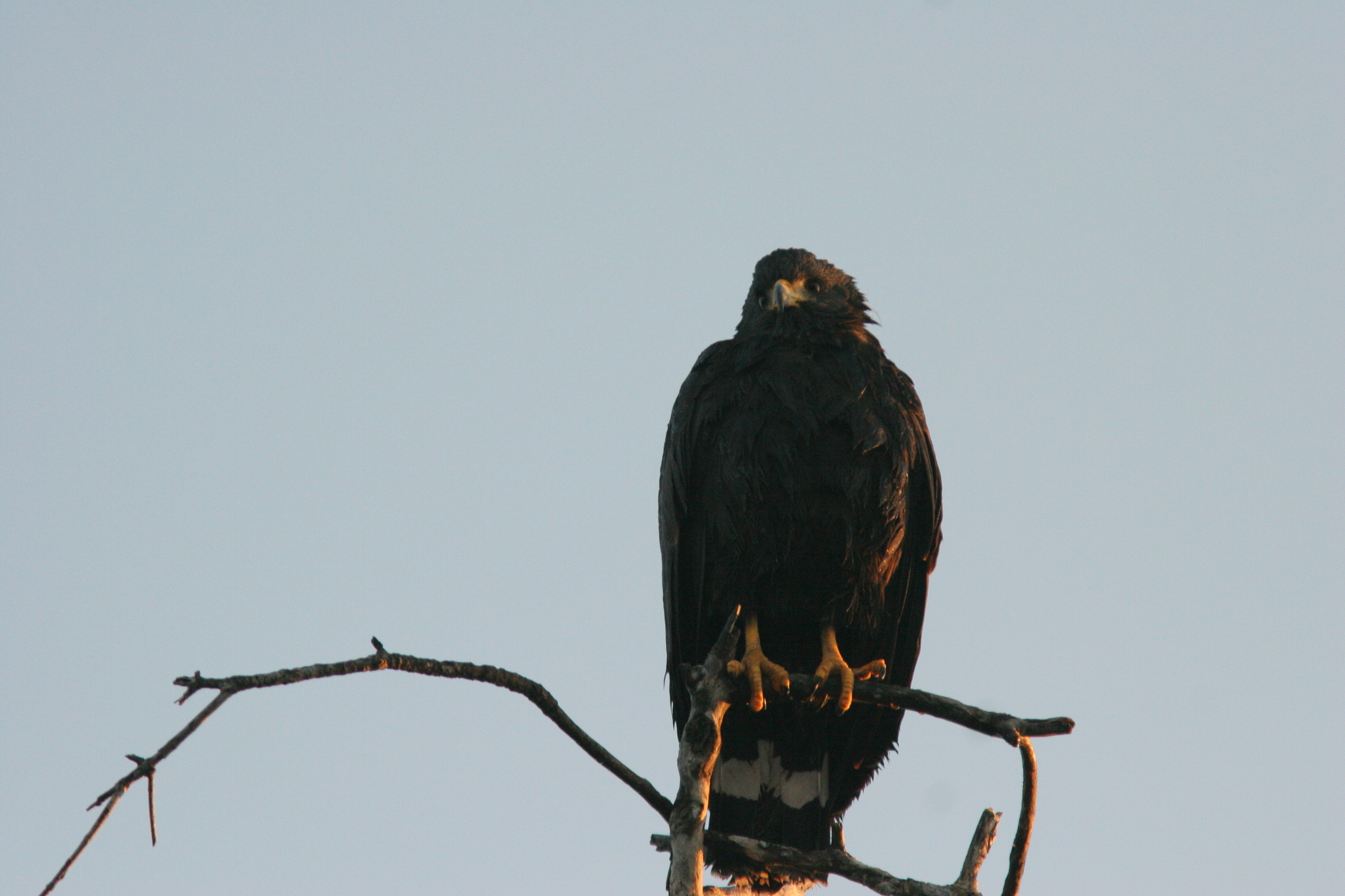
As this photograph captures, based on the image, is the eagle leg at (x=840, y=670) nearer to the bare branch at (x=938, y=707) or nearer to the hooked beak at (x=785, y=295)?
the bare branch at (x=938, y=707)

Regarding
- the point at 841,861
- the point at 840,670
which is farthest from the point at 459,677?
the point at 840,670

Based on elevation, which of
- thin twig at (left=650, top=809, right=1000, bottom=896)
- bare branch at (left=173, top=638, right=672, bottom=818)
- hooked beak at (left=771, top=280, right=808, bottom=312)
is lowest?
thin twig at (left=650, top=809, right=1000, bottom=896)

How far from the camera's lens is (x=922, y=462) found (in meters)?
6.50

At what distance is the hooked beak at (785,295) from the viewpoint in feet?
22.6

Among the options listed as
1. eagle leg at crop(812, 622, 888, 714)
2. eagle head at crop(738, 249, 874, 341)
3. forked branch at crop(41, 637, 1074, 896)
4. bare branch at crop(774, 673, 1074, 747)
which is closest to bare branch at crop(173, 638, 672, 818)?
forked branch at crop(41, 637, 1074, 896)

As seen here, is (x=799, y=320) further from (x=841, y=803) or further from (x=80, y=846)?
(x=80, y=846)

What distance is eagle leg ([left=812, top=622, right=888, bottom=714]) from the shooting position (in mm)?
5961

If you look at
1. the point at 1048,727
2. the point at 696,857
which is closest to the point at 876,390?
the point at 1048,727

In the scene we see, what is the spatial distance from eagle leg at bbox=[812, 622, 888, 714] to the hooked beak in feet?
5.60

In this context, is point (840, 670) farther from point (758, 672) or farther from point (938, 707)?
point (938, 707)

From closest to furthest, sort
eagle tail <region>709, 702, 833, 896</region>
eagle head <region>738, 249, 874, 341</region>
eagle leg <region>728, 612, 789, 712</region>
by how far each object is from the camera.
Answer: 1. eagle leg <region>728, 612, 789, 712</region>
2. eagle tail <region>709, 702, 833, 896</region>
3. eagle head <region>738, 249, 874, 341</region>

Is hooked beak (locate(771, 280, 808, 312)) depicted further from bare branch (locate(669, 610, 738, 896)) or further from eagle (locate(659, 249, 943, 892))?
bare branch (locate(669, 610, 738, 896))

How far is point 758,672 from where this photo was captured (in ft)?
19.4

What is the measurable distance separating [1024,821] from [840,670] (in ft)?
5.02
